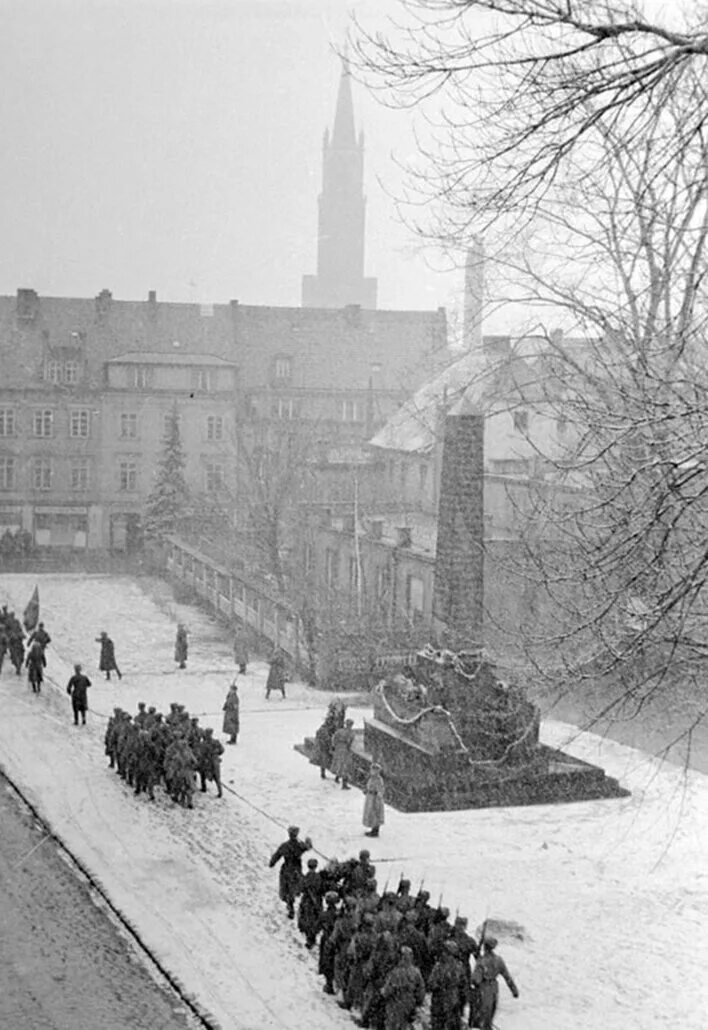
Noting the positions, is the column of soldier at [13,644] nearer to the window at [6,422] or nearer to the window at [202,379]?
the window at [6,422]

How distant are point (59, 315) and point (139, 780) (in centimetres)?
3846

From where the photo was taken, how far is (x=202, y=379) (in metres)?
52.5

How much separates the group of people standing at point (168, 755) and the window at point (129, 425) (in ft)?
108

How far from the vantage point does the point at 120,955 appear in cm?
1247

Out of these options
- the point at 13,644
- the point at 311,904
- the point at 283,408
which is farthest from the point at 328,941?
the point at 283,408

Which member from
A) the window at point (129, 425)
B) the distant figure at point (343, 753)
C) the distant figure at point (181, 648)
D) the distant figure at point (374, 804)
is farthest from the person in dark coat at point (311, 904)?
the window at point (129, 425)

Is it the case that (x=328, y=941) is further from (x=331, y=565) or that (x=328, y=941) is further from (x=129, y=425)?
(x=129, y=425)

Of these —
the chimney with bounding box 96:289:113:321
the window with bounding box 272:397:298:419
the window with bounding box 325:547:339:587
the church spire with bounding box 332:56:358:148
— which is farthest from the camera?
the church spire with bounding box 332:56:358:148

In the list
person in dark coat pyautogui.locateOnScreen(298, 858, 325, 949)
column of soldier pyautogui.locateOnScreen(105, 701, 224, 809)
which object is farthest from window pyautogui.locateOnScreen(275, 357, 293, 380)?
person in dark coat pyautogui.locateOnScreen(298, 858, 325, 949)

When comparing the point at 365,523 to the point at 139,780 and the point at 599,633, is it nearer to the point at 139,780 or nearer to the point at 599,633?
the point at 139,780

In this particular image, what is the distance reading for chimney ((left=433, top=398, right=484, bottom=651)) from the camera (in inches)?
810

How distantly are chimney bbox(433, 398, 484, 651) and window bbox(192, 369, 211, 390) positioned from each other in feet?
106

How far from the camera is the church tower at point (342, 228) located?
8900 cm

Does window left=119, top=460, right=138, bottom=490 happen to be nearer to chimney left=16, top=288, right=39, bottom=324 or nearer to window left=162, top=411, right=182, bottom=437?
window left=162, top=411, right=182, bottom=437
